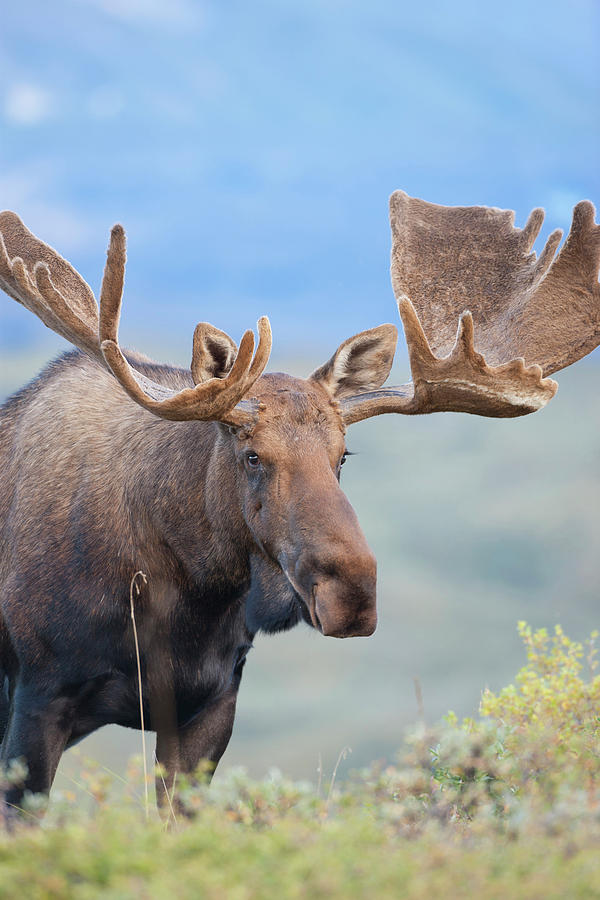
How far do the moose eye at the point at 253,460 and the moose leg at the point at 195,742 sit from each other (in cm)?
201

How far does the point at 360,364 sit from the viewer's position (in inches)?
260

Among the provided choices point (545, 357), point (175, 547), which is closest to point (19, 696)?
point (175, 547)

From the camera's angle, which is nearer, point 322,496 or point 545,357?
point 322,496

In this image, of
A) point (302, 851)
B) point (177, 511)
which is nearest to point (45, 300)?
point (177, 511)

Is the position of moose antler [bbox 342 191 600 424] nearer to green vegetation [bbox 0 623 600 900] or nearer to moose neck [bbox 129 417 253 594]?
moose neck [bbox 129 417 253 594]

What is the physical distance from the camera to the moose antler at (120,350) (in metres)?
5.67

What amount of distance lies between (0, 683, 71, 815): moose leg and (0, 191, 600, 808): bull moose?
1cm

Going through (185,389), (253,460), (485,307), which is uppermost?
(485,307)

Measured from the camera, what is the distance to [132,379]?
601 cm

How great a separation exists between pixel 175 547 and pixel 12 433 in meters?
2.06

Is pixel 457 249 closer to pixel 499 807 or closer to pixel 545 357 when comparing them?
pixel 545 357

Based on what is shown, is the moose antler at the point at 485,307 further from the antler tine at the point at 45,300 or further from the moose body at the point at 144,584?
the antler tine at the point at 45,300

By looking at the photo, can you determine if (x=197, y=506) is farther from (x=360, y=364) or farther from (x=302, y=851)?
(x=302, y=851)

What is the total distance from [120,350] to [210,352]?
0.56 meters
